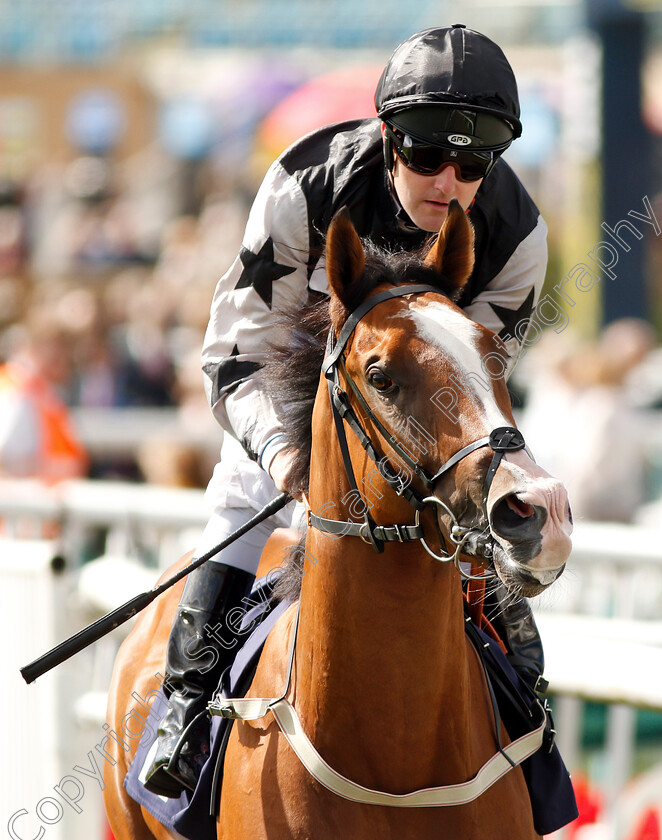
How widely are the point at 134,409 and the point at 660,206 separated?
18.3ft

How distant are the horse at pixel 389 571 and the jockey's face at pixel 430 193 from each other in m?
0.27

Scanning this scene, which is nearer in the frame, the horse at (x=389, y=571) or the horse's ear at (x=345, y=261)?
the horse at (x=389, y=571)

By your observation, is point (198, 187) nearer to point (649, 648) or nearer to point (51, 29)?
point (51, 29)

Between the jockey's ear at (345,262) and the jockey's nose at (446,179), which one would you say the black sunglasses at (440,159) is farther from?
the jockey's ear at (345,262)

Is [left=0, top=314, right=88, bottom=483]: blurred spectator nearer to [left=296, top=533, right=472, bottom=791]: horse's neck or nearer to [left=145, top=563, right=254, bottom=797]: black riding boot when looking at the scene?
[left=145, top=563, right=254, bottom=797]: black riding boot

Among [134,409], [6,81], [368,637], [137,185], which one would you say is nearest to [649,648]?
[368,637]

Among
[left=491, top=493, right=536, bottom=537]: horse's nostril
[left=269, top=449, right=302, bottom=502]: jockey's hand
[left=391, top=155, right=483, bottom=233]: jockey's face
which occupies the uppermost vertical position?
[left=391, top=155, right=483, bottom=233]: jockey's face

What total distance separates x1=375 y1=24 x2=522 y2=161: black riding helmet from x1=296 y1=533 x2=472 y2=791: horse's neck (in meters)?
1.04

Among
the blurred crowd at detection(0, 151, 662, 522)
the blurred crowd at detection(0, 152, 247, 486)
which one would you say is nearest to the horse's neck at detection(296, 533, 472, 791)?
the blurred crowd at detection(0, 151, 662, 522)

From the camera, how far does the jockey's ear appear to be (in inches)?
92.4

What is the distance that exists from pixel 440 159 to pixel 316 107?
1325cm

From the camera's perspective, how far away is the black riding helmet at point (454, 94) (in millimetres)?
2658

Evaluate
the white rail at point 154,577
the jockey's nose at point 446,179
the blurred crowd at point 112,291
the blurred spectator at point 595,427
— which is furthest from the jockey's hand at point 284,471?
the blurred crowd at point 112,291

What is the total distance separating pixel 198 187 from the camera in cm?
1559
